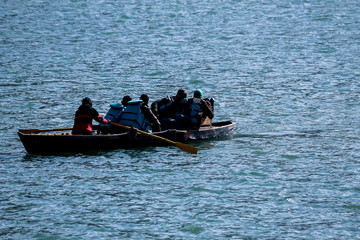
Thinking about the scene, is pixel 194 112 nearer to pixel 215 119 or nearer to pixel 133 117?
pixel 133 117

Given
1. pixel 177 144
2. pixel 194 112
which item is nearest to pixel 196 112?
pixel 194 112

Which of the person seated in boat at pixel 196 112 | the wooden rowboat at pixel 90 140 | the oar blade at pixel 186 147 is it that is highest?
the person seated in boat at pixel 196 112

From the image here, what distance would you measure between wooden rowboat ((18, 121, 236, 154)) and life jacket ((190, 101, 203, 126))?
0.33 metres

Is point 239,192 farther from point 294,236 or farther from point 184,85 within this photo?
point 184,85

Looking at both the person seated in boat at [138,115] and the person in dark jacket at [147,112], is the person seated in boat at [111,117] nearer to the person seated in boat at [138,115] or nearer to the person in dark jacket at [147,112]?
the person seated in boat at [138,115]

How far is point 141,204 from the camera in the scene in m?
16.0

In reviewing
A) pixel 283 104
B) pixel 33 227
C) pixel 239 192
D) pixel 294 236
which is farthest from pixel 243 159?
pixel 283 104

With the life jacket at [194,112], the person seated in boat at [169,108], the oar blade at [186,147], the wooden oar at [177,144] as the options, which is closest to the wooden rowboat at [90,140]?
the wooden oar at [177,144]

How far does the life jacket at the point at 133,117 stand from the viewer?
20.4 meters

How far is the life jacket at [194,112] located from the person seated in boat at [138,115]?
1.33 meters

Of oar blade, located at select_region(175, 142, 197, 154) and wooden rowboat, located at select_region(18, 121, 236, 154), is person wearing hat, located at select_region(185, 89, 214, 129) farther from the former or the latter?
oar blade, located at select_region(175, 142, 197, 154)

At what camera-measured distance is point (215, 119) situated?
26.4 m

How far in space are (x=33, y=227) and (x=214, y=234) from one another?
11.6 ft

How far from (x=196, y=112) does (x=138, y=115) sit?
1.96 meters
